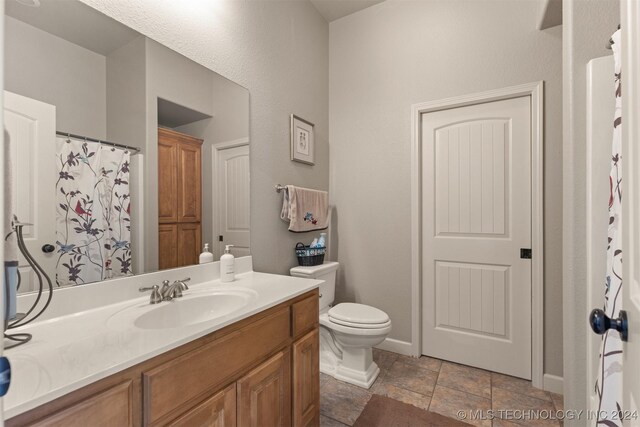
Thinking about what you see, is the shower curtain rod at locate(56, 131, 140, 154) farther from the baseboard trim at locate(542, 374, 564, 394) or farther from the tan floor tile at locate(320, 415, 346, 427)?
the baseboard trim at locate(542, 374, 564, 394)

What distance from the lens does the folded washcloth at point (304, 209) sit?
2.12m

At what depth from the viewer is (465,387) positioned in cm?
200

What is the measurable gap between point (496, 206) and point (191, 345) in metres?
2.18

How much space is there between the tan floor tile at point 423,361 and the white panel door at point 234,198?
5.05 ft

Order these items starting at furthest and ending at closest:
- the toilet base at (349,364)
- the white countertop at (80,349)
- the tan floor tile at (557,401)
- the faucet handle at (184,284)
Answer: the toilet base at (349,364)
the tan floor tile at (557,401)
the faucet handle at (184,284)
the white countertop at (80,349)

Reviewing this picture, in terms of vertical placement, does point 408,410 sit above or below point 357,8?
below

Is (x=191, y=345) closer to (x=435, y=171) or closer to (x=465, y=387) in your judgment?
(x=465, y=387)

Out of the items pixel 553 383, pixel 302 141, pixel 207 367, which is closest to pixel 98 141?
pixel 207 367

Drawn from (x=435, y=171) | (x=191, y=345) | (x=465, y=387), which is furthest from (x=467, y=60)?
(x=191, y=345)

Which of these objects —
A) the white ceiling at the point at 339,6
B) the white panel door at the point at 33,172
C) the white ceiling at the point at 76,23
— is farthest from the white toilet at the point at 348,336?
the white ceiling at the point at 339,6

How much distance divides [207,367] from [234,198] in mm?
1011

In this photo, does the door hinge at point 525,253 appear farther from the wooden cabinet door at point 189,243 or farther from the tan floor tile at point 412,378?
the wooden cabinet door at point 189,243

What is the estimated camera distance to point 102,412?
27.5 inches

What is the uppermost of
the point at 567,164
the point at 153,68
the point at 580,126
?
the point at 153,68
